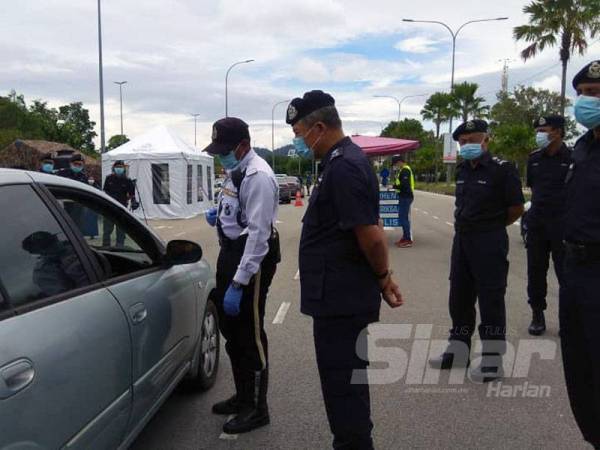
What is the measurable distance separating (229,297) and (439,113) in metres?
57.3

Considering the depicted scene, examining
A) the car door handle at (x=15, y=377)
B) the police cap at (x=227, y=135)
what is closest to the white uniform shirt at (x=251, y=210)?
the police cap at (x=227, y=135)

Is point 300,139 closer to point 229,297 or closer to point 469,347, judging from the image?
point 229,297

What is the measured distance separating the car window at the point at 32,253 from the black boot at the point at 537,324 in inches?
172

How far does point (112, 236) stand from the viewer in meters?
3.44

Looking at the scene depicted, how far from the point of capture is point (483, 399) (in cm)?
401

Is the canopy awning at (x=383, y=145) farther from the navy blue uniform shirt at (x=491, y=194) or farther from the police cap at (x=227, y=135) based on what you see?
the police cap at (x=227, y=135)

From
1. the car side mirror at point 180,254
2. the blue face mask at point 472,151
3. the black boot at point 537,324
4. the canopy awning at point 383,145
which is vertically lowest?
the black boot at point 537,324

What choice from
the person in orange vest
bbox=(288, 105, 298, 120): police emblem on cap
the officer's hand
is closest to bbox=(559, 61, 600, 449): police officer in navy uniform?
the officer's hand

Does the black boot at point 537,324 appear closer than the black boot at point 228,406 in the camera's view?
No

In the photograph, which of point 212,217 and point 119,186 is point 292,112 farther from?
point 119,186

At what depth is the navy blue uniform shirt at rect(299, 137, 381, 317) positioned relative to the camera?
99.0 inches

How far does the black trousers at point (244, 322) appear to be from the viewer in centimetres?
346

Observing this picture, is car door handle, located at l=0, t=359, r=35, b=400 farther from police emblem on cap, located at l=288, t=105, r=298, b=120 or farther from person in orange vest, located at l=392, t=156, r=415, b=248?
person in orange vest, located at l=392, t=156, r=415, b=248

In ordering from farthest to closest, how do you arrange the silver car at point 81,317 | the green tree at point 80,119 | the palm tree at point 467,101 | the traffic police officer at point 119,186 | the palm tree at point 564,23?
1. the green tree at point 80,119
2. the palm tree at point 467,101
3. the palm tree at point 564,23
4. the traffic police officer at point 119,186
5. the silver car at point 81,317
